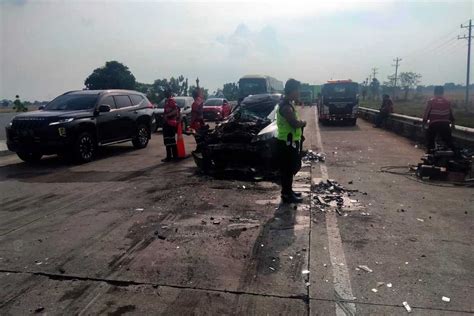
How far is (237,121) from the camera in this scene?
9766mm

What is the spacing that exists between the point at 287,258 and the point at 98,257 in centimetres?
211

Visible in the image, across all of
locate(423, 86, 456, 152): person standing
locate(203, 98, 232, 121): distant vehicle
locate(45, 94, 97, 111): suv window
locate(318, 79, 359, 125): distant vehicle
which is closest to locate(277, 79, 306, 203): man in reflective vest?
locate(423, 86, 456, 152): person standing

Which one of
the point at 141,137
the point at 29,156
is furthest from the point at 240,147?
the point at 141,137

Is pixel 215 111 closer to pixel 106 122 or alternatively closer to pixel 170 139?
pixel 106 122

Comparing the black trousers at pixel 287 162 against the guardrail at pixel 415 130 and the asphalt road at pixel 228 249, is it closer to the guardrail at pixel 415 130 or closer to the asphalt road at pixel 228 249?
the asphalt road at pixel 228 249

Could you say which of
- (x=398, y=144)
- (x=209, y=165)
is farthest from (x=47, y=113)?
(x=398, y=144)

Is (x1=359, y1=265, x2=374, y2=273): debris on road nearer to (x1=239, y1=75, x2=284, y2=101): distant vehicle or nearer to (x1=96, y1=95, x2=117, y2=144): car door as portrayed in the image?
(x1=96, y1=95, x2=117, y2=144): car door

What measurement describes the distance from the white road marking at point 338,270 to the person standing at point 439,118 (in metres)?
5.83

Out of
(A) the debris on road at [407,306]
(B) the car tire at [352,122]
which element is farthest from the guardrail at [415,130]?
(A) the debris on road at [407,306]

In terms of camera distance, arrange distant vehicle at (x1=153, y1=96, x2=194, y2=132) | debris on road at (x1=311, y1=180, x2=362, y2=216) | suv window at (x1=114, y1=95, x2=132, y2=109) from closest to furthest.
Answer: debris on road at (x1=311, y1=180, x2=362, y2=216), suv window at (x1=114, y1=95, x2=132, y2=109), distant vehicle at (x1=153, y1=96, x2=194, y2=132)

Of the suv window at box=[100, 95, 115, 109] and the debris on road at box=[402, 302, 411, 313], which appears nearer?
the debris on road at box=[402, 302, 411, 313]

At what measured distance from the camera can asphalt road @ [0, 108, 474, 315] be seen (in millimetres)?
3723

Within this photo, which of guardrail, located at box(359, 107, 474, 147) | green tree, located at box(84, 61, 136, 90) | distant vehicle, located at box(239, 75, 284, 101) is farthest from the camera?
green tree, located at box(84, 61, 136, 90)

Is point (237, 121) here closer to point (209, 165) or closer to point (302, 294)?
point (209, 165)
